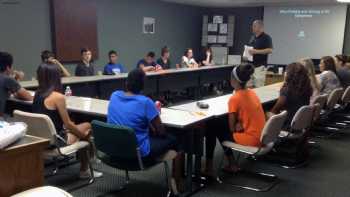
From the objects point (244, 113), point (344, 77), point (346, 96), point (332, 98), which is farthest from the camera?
point (344, 77)

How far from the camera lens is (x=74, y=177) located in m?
3.28

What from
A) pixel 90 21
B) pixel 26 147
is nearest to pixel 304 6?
pixel 90 21

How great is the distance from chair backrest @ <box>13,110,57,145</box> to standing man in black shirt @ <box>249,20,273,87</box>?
336 centimetres

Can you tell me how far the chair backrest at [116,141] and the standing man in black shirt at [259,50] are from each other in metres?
3.20

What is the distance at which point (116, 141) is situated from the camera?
7.90 feet

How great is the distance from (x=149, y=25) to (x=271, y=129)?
21.2ft

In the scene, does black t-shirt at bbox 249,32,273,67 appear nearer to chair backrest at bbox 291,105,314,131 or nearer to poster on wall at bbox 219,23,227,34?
A: chair backrest at bbox 291,105,314,131

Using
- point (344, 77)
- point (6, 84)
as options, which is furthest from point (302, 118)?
point (6, 84)

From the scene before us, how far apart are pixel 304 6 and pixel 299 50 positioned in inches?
45.1

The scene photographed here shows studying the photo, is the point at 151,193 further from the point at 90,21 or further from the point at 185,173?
the point at 90,21

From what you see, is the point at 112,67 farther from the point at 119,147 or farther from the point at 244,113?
the point at 119,147

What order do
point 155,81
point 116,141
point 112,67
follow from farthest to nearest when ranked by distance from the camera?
point 155,81, point 112,67, point 116,141

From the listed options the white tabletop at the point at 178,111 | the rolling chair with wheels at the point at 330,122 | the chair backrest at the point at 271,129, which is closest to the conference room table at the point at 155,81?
the white tabletop at the point at 178,111

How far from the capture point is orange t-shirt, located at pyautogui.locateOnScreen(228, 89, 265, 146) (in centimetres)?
291
